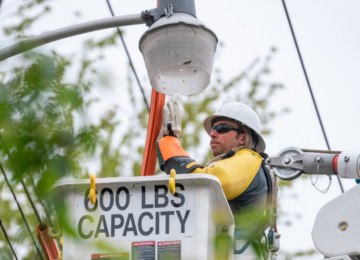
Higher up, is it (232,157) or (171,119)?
(171,119)

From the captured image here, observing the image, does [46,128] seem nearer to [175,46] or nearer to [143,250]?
[143,250]

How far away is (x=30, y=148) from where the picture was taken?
4.60 ft

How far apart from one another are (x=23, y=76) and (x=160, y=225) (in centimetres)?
159

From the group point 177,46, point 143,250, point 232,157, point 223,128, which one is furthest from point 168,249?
point 223,128

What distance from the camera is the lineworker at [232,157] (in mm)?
3756

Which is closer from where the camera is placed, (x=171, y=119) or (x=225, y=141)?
(x=171, y=119)

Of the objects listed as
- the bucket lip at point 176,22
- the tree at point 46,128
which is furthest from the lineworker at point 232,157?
the tree at point 46,128

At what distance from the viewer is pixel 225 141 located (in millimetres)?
4441

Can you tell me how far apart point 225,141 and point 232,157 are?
52cm

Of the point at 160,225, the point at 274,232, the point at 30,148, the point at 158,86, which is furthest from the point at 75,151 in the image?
the point at 158,86

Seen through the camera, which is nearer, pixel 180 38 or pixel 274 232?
pixel 274 232

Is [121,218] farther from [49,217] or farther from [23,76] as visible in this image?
[23,76]

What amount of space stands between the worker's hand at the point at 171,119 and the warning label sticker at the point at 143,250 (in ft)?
4.70

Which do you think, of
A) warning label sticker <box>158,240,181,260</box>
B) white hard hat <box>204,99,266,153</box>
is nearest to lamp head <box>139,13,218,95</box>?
white hard hat <box>204,99,266,153</box>
